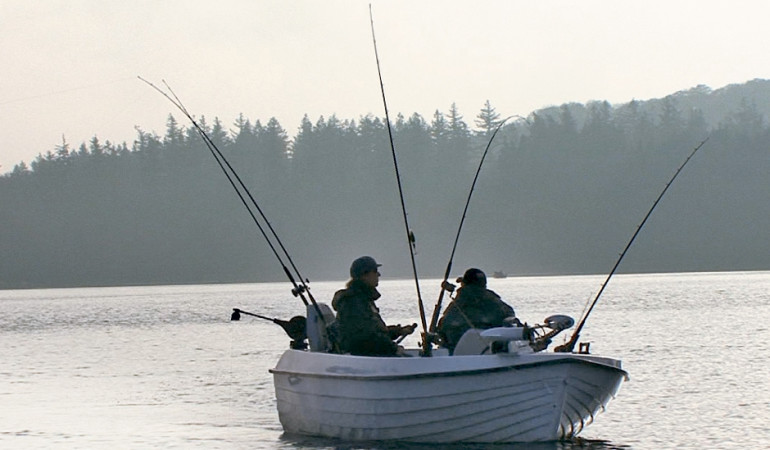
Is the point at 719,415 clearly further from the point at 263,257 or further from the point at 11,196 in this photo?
the point at 11,196

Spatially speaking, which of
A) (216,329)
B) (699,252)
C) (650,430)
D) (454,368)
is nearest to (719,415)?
(650,430)

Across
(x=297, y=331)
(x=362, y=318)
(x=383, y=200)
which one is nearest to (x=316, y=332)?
(x=297, y=331)

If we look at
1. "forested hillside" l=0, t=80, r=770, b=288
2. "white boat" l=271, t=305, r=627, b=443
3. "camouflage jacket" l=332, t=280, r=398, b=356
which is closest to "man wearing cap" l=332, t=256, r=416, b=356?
"camouflage jacket" l=332, t=280, r=398, b=356

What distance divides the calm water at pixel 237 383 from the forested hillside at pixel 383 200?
114 m

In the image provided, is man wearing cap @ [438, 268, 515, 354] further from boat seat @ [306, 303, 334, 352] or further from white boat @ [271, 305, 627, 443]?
boat seat @ [306, 303, 334, 352]

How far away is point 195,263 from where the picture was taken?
176 meters

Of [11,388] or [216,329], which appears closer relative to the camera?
[11,388]

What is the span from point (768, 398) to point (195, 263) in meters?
157

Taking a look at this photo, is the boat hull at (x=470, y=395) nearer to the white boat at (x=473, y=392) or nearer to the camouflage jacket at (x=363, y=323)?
the white boat at (x=473, y=392)

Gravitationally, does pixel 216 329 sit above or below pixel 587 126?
below

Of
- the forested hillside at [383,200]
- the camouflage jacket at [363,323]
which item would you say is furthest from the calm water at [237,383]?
the forested hillside at [383,200]

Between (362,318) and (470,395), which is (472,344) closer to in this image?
(470,395)

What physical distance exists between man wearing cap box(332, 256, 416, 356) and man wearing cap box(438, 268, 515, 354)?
544 mm

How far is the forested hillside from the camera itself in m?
168
